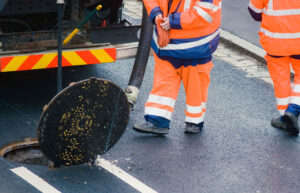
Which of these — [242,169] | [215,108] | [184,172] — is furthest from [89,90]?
[215,108]

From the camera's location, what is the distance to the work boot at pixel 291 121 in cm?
541

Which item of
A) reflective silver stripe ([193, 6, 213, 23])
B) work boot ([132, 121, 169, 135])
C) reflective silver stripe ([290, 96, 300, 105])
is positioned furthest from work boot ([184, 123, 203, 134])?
reflective silver stripe ([193, 6, 213, 23])

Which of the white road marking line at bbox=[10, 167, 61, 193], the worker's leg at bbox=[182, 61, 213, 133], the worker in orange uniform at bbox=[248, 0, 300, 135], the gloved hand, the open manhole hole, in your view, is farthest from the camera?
the worker in orange uniform at bbox=[248, 0, 300, 135]

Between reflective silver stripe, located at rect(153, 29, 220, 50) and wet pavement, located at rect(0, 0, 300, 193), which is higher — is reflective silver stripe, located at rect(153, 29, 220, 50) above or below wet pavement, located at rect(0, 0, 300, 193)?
above

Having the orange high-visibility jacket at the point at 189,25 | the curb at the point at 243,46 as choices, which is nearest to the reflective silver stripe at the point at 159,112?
the orange high-visibility jacket at the point at 189,25

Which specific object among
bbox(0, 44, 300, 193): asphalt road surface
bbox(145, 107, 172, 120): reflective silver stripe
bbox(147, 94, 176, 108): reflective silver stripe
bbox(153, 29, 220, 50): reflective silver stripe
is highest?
bbox(153, 29, 220, 50): reflective silver stripe

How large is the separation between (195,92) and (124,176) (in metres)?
1.09

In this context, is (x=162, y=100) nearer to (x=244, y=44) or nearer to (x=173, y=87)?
(x=173, y=87)

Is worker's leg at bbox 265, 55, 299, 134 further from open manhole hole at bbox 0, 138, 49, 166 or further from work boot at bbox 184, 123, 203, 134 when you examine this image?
open manhole hole at bbox 0, 138, 49, 166

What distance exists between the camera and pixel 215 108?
5.99m

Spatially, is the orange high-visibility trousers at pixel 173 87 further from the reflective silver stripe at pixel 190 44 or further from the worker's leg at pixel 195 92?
the reflective silver stripe at pixel 190 44

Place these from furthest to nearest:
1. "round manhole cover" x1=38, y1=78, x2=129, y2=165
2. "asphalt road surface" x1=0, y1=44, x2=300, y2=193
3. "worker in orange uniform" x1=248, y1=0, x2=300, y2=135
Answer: "worker in orange uniform" x1=248, y1=0, x2=300, y2=135, "asphalt road surface" x1=0, y1=44, x2=300, y2=193, "round manhole cover" x1=38, y1=78, x2=129, y2=165

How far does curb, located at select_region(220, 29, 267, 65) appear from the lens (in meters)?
7.52

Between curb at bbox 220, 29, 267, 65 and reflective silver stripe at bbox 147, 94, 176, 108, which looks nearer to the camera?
reflective silver stripe at bbox 147, 94, 176, 108
